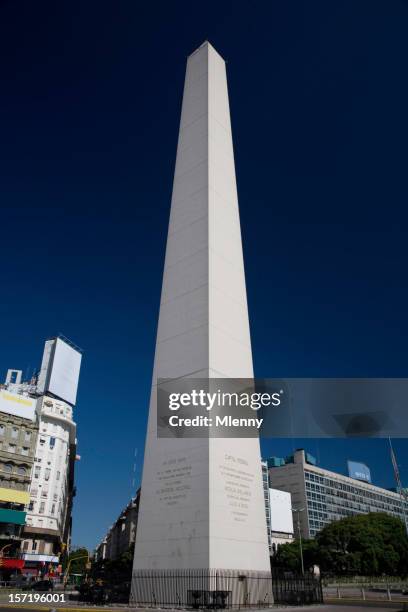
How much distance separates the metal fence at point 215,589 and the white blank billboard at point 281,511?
78.3 m

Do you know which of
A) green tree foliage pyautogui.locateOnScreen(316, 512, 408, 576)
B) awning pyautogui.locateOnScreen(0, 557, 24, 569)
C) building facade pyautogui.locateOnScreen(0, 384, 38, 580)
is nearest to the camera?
awning pyautogui.locateOnScreen(0, 557, 24, 569)

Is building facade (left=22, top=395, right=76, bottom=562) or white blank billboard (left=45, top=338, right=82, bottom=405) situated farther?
white blank billboard (left=45, top=338, right=82, bottom=405)

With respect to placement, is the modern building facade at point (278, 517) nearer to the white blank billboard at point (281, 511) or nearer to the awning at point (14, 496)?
the white blank billboard at point (281, 511)

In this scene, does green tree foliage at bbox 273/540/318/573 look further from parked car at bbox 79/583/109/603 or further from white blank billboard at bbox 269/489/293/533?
parked car at bbox 79/583/109/603

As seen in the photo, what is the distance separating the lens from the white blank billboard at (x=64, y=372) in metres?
73.4

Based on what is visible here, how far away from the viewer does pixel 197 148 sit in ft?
96.0

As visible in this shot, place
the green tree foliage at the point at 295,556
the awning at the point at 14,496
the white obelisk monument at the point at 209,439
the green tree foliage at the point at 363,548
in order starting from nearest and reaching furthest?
the white obelisk monument at the point at 209,439
the awning at the point at 14,496
the green tree foliage at the point at 363,548
the green tree foliage at the point at 295,556

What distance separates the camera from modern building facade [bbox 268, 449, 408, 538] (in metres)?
104

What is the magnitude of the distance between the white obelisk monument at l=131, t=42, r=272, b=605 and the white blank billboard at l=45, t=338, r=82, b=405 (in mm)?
51209

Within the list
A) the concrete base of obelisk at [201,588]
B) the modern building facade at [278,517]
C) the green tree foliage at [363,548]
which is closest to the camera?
the concrete base of obelisk at [201,588]

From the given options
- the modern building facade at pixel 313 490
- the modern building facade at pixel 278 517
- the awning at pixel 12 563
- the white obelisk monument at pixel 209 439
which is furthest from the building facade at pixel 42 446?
the modern building facade at pixel 313 490

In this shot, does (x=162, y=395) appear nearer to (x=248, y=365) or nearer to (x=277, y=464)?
(x=248, y=365)

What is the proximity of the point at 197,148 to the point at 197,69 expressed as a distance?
924cm

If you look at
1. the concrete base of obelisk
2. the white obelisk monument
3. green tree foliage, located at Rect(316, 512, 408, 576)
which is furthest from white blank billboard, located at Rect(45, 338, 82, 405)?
the concrete base of obelisk
